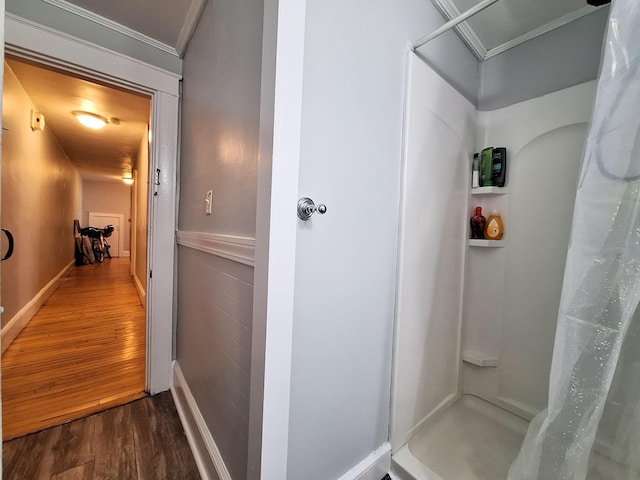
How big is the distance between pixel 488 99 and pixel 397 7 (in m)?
0.85

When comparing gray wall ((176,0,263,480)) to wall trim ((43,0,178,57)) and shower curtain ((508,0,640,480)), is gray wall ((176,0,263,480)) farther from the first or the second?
shower curtain ((508,0,640,480))

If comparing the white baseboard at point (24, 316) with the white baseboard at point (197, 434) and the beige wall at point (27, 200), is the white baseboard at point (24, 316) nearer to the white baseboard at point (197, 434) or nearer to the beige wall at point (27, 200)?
the beige wall at point (27, 200)

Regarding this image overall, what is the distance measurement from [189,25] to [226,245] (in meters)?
1.28

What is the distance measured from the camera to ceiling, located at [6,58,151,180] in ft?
6.98

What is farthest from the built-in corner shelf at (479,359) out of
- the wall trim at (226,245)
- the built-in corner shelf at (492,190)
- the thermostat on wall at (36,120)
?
the thermostat on wall at (36,120)

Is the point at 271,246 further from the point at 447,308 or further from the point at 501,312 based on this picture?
the point at 501,312

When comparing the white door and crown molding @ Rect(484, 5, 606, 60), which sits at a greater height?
crown molding @ Rect(484, 5, 606, 60)

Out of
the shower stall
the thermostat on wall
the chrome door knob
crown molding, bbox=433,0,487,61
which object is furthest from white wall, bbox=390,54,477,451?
the thermostat on wall

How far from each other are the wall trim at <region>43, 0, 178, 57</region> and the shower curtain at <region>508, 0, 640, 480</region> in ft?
6.50

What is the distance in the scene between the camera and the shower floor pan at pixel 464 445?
1.05 m

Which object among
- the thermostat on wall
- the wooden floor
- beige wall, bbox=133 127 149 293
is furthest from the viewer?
beige wall, bbox=133 127 149 293

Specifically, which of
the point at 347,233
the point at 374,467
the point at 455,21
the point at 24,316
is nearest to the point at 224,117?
the point at 347,233

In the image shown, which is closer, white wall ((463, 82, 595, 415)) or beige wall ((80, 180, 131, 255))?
white wall ((463, 82, 595, 415))

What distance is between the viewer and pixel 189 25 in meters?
1.37
